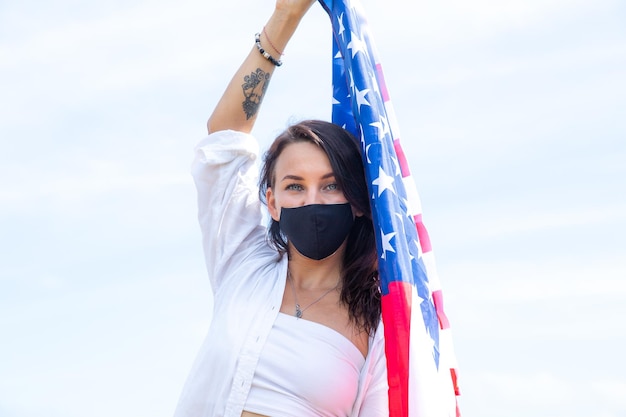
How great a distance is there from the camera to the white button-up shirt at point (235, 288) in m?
4.16

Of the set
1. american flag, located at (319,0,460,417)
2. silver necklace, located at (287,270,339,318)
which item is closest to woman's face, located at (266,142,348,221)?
american flag, located at (319,0,460,417)

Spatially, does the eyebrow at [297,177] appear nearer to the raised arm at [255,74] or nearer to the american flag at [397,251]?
the american flag at [397,251]

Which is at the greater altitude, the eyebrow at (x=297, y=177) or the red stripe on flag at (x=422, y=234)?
the eyebrow at (x=297, y=177)

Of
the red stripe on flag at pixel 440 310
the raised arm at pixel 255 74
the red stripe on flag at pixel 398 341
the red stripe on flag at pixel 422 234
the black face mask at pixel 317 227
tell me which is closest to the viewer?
the red stripe on flag at pixel 398 341

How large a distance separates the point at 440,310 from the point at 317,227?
0.75 metres

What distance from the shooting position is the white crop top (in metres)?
4.08

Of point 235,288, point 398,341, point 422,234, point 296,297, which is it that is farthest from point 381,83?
point 398,341

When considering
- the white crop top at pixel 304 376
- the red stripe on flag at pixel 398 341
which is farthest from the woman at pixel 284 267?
the red stripe on flag at pixel 398 341

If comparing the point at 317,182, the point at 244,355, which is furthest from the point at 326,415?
the point at 317,182

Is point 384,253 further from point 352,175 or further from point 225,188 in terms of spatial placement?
point 225,188

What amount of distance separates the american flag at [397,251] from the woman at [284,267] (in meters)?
0.21

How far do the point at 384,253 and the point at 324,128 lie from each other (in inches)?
33.6

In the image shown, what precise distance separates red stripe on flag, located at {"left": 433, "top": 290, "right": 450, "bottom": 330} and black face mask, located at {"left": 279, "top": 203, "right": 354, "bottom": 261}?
560 millimetres

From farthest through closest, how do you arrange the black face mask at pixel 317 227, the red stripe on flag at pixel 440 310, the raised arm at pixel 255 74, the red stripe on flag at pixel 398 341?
the raised arm at pixel 255 74 → the black face mask at pixel 317 227 → the red stripe on flag at pixel 440 310 → the red stripe on flag at pixel 398 341
